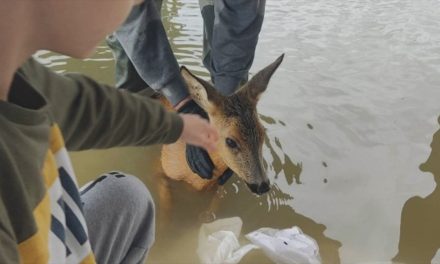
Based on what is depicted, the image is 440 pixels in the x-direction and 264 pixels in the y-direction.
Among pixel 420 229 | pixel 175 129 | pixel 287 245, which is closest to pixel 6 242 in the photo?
pixel 175 129

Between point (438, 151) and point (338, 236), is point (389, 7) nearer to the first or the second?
point (438, 151)

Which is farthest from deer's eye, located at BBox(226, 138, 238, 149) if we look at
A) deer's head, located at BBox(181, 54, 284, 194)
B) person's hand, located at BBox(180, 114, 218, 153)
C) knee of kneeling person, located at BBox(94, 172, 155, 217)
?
knee of kneeling person, located at BBox(94, 172, 155, 217)

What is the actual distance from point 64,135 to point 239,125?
→ 914 millimetres

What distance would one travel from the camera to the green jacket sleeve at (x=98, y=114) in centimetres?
91

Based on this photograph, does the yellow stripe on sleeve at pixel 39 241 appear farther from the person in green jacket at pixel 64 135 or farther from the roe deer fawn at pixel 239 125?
the roe deer fawn at pixel 239 125

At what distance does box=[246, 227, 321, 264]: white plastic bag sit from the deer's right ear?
0.49 m

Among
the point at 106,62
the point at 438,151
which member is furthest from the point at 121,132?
the point at 106,62

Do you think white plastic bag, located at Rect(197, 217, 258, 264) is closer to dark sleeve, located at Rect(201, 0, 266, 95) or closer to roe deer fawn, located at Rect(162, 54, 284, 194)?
roe deer fawn, located at Rect(162, 54, 284, 194)

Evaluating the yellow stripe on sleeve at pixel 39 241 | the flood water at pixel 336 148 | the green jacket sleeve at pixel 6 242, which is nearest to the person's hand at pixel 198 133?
the yellow stripe on sleeve at pixel 39 241

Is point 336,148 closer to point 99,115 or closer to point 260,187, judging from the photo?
point 260,187

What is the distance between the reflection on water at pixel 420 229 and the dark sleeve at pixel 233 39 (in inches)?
33.4

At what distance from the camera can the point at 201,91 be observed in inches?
71.0

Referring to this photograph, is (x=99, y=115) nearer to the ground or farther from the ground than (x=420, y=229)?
farther from the ground

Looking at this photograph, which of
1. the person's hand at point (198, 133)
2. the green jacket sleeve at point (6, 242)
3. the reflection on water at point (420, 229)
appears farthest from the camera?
the reflection on water at point (420, 229)
